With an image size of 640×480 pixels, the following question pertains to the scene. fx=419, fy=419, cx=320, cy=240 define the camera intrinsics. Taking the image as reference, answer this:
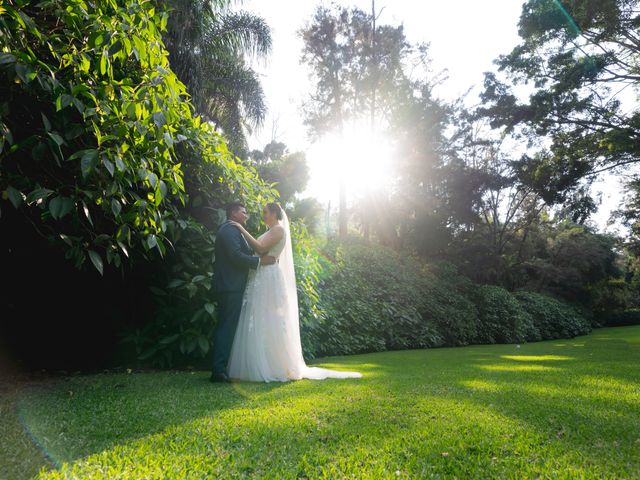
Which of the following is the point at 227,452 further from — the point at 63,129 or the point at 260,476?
the point at 63,129

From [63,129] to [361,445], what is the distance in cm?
351

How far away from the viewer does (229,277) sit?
18.0 feet

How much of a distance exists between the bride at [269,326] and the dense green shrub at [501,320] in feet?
42.0

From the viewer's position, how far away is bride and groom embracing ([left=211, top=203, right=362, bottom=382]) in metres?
5.39

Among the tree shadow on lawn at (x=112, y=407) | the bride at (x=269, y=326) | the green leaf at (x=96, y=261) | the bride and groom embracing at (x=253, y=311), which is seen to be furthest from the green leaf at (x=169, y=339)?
the green leaf at (x=96, y=261)

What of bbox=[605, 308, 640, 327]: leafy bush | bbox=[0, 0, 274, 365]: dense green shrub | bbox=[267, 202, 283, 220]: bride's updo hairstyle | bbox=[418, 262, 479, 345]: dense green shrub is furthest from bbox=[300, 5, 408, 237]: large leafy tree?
bbox=[605, 308, 640, 327]: leafy bush

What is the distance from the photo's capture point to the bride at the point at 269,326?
5.48m

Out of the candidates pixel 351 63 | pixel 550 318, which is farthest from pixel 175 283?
pixel 351 63

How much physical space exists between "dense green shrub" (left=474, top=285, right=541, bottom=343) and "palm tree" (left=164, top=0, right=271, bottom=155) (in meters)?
13.1

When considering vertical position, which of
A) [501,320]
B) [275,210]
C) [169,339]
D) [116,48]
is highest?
[116,48]

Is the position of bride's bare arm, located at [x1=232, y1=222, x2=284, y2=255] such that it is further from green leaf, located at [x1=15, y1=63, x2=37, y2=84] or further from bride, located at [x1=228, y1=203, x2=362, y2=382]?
green leaf, located at [x1=15, y1=63, x2=37, y2=84]

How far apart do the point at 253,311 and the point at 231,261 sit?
0.75 m

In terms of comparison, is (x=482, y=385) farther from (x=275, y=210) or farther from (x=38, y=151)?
(x=38, y=151)

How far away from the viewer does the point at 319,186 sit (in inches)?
1328
